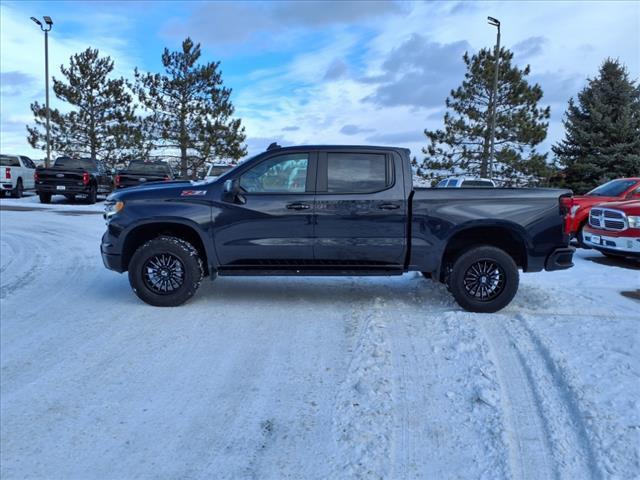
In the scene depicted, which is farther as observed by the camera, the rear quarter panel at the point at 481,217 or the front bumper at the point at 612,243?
the front bumper at the point at 612,243

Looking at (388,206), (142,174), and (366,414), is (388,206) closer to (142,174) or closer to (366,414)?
(366,414)

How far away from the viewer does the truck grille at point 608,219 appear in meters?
8.97

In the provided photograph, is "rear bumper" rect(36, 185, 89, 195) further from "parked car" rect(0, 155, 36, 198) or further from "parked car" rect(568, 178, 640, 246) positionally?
"parked car" rect(568, 178, 640, 246)

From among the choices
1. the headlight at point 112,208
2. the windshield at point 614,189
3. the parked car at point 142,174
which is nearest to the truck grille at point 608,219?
the windshield at point 614,189

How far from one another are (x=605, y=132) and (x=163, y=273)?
1132 inches

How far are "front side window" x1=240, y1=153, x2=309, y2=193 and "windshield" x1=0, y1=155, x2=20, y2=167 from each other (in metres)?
20.8

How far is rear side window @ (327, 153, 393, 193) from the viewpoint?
5.69m

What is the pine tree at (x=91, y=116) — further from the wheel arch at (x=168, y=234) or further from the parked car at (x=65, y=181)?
the wheel arch at (x=168, y=234)

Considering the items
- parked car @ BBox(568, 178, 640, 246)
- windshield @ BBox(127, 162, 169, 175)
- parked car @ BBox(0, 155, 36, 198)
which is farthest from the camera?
parked car @ BBox(0, 155, 36, 198)

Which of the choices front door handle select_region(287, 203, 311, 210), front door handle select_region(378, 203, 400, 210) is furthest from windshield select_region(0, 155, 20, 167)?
front door handle select_region(378, 203, 400, 210)

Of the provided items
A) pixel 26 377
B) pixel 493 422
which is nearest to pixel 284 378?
pixel 493 422

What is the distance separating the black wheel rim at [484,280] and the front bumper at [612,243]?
4.65m

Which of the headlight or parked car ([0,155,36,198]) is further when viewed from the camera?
parked car ([0,155,36,198])

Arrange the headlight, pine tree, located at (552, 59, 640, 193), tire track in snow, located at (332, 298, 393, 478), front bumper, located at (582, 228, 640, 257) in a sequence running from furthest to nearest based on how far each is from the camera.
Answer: pine tree, located at (552, 59, 640, 193) → front bumper, located at (582, 228, 640, 257) → the headlight → tire track in snow, located at (332, 298, 393, 478)
